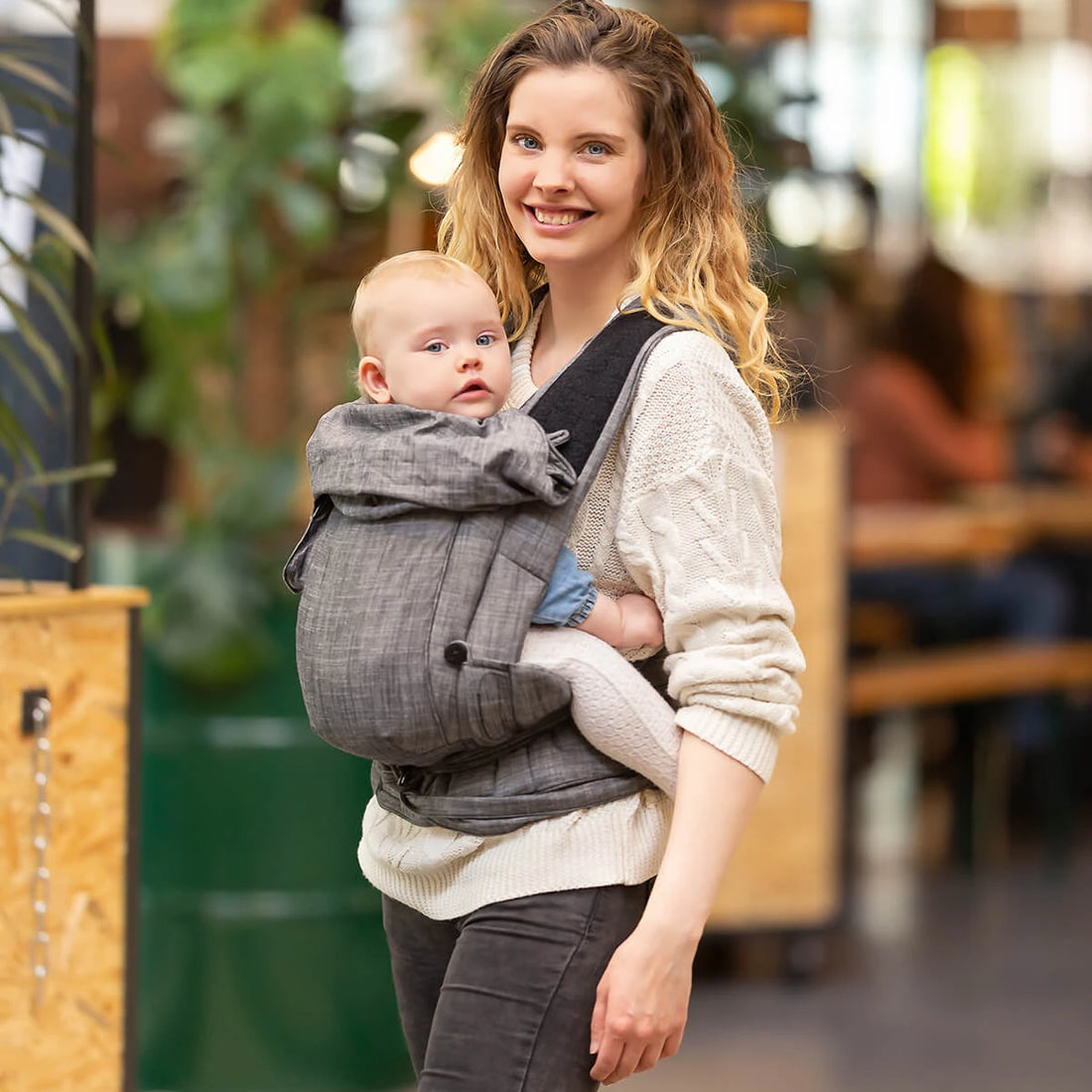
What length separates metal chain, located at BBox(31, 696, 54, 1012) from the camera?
222cm

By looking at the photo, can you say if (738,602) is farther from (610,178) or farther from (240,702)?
(240,702)

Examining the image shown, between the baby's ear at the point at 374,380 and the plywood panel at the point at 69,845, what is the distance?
0.86 metres

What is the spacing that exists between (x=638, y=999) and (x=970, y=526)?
387 centimetres

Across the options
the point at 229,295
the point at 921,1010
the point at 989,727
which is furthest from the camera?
the point at 989,727

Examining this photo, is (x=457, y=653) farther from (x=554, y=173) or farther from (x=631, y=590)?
(x=554, y=173)

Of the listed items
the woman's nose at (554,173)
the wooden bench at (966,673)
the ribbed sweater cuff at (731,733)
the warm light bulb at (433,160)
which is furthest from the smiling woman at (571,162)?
the wooden bench at (966,673)

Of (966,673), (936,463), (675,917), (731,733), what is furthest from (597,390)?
(936,463)

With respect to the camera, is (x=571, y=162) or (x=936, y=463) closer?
(x=571, y=162)

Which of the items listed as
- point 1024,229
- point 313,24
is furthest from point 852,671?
point 1024,229

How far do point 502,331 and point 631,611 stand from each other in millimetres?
252

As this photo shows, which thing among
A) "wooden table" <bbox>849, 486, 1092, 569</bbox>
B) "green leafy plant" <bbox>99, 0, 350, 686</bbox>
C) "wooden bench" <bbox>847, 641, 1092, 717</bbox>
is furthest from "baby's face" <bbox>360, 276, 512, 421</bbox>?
"wooden bench" <bbox>847, 641, 1092, 717</bbox>

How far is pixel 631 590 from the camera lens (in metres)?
1.52

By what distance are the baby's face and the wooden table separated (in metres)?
3.03

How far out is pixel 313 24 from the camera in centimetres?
350
